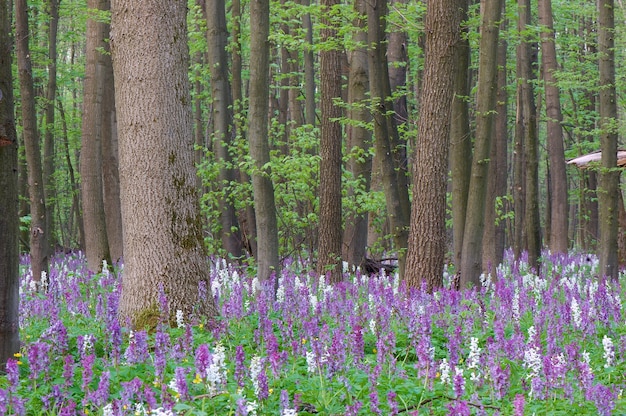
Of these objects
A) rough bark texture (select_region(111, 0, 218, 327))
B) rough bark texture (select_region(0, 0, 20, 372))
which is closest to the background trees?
rough bark texture (select_region(111, 0, 218, 327))

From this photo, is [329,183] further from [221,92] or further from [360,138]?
[221,92]

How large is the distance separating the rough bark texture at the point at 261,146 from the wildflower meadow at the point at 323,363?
1.23 metres

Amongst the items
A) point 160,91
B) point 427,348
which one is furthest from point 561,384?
point 160,91

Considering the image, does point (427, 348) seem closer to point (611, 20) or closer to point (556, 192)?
point (611, 20)

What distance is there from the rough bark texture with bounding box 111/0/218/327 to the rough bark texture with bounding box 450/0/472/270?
18.8 ft

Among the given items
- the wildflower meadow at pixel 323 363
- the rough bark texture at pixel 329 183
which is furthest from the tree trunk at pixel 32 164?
the rough bark texture at pixel 329 183

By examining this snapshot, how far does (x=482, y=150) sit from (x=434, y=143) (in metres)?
1.02

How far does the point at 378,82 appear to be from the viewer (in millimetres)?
12078

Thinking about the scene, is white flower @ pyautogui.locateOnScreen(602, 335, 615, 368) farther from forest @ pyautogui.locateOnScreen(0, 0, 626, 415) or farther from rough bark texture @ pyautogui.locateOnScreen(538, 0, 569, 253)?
rough bark texture @ pyautogui.locateOnScreen(538, 0, 569, 253)

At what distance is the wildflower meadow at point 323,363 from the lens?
456cm

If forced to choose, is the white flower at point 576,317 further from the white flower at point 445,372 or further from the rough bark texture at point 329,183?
the rough bark texture at point 329,183

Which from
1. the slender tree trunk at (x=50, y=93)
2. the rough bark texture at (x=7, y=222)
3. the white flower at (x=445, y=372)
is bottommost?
the white flower at (x=445, y=372)

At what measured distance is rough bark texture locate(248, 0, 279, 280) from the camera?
10227mm

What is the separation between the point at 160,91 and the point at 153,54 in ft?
1.15
